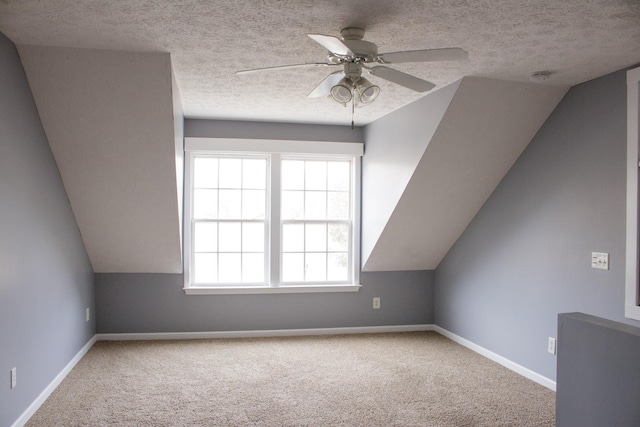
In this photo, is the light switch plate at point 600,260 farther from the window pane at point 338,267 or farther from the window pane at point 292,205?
the window pane at point 292,205

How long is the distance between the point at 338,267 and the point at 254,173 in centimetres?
140

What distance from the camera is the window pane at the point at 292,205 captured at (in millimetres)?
5184

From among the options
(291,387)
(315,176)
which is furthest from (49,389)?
(315,176)

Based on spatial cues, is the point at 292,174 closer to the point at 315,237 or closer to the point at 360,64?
the point at 315,237

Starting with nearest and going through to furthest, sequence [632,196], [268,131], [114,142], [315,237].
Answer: [632,196] → [114,142] → [268,131] → [315,237]

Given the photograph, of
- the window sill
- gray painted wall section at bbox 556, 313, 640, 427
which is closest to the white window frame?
the window sill

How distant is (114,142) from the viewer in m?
3.51

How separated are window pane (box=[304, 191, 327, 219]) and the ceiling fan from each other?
2560 millimetres

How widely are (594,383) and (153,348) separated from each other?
3.77m

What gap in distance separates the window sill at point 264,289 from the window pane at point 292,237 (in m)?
0.43

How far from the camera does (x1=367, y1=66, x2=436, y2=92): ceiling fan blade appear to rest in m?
2.41

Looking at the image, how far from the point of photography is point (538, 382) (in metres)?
3.71

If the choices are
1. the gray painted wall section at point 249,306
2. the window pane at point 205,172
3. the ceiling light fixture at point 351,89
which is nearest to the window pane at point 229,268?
the gray painted wall section at point 249,306

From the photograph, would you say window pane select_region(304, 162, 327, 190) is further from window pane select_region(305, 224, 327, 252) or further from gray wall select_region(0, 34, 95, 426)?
gray wall select_region(0, 34, 95, 426)
